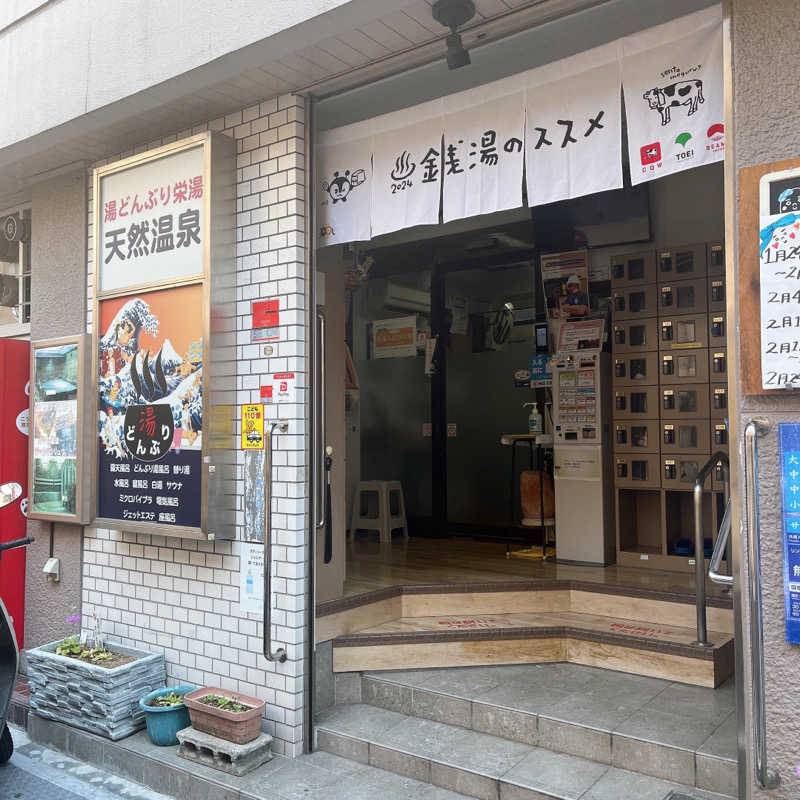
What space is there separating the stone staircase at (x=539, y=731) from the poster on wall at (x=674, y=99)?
9.08 feet

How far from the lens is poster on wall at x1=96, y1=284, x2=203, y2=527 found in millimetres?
4828

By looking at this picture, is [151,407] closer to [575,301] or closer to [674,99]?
[674,99]

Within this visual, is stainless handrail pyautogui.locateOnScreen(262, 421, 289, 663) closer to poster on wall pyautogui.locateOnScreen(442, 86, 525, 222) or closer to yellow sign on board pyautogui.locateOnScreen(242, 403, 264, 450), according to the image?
yellow sign on board pyautogui.locateOnScreen(242, 403, 264, 450)

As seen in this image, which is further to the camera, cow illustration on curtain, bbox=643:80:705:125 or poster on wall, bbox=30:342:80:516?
poster on wall, bbox=30:342:80:516

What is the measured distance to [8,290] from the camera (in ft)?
23.6

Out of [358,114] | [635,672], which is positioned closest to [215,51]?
[358,114]

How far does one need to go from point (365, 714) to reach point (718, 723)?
200cm

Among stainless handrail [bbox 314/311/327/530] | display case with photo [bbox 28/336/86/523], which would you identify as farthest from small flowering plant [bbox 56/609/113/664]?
stainless handrail [bbox 314/311/327/530]

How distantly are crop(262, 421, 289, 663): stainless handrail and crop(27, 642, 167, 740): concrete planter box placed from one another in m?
1.05

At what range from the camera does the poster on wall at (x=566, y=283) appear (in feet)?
24.5

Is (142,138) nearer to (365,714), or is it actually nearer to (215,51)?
(215,51)

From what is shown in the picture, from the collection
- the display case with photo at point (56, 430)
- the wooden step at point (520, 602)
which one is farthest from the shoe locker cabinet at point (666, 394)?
the display case with photo at point (56, 430)

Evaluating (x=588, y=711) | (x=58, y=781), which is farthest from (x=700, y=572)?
(x=58, y=781)

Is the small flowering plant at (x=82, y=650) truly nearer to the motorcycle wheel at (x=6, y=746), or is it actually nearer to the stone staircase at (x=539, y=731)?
the motorcycle wheel at (x=6, y=746)
